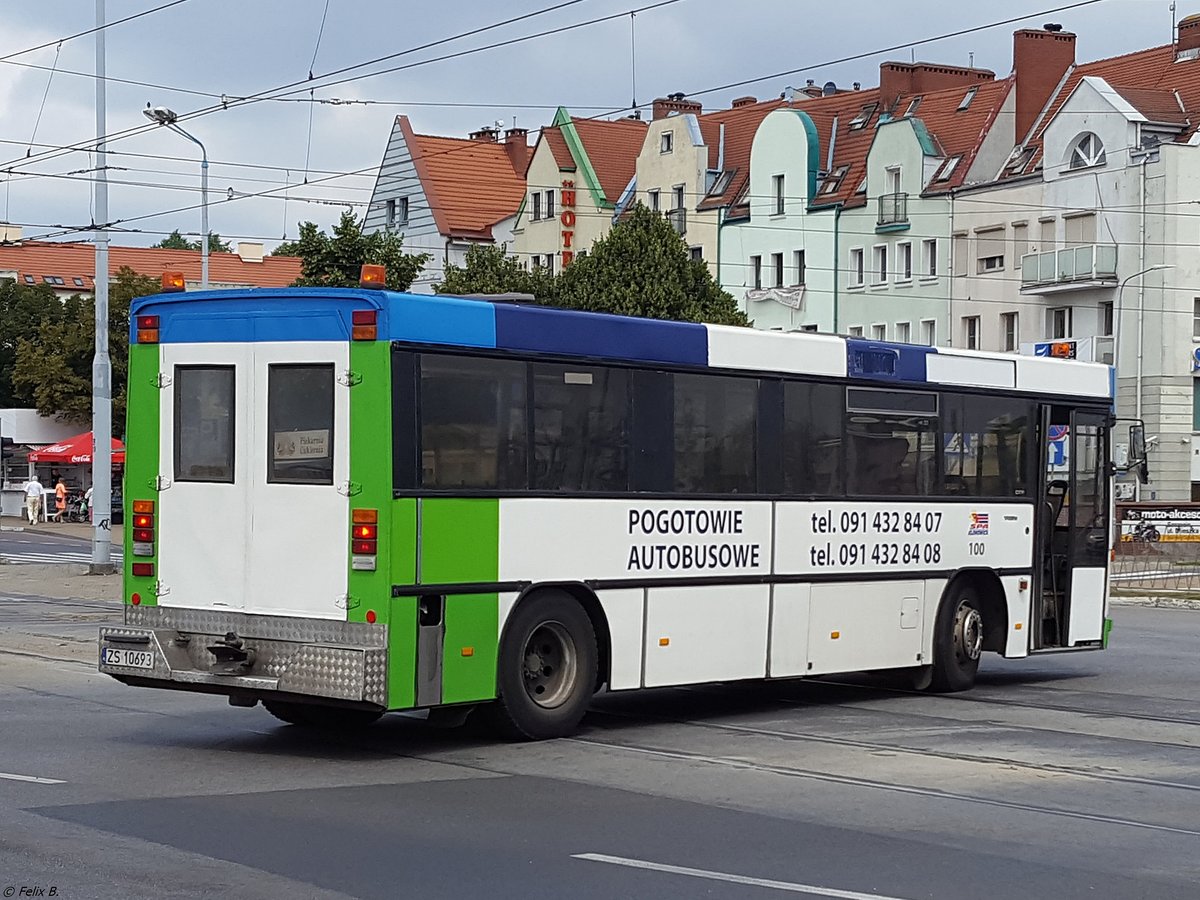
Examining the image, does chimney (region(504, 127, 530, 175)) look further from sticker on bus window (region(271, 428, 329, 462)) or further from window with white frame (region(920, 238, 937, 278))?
sticker on bus window (region(271, 428, 329, 462))

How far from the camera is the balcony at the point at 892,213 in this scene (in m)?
64.2

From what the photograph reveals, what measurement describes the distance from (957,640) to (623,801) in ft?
22.4

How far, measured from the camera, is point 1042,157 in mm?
60000

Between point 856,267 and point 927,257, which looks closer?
point 927,257

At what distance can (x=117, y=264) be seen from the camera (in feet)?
402

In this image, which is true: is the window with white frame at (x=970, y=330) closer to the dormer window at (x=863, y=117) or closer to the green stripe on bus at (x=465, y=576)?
the dormer window at (x=863, y=117)

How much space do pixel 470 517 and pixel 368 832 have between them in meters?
3.34

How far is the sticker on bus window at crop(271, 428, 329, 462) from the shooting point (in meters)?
12.1

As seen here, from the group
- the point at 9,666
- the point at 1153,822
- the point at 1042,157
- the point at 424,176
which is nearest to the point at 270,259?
the point at 424,176

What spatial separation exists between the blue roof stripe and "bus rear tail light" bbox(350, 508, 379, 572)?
1534 millimetres

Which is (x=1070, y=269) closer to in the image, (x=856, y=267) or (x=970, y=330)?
(x=970, y=330)

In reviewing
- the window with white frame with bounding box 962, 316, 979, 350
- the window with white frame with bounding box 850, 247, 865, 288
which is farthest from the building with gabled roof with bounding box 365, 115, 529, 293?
the window with white frame with bounding box 962, 316, 979, 350

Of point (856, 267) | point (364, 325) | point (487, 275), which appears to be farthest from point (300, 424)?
point (856, 267)

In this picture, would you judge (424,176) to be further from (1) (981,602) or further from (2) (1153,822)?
(2) (1153,822)
